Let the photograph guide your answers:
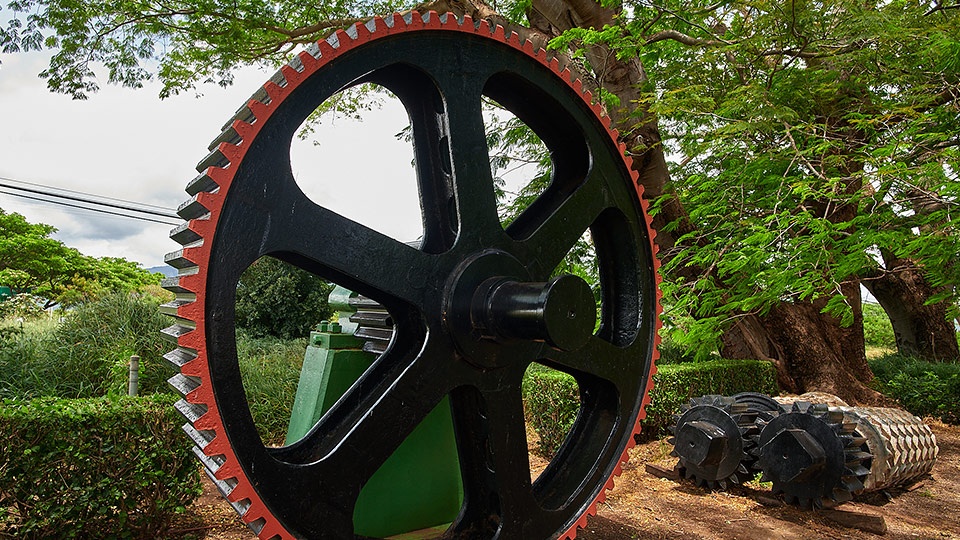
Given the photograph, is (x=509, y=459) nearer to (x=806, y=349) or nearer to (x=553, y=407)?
(x=553, y=407)

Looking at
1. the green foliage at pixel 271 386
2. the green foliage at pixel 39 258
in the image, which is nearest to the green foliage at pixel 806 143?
the green foliage at pixel 271 386

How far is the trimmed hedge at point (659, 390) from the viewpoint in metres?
6.28

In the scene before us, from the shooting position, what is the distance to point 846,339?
8781 millimetres

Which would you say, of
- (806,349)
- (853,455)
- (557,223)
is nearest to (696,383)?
(806,349)

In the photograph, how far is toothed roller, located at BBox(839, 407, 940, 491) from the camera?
14.9 feet

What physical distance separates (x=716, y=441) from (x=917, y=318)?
8212mm

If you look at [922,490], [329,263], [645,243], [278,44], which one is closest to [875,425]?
[922,490]

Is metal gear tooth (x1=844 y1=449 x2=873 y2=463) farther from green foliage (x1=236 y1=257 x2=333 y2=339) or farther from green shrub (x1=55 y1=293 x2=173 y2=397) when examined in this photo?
green foliage (x1=236 y1=257 x2=333 y2=339)

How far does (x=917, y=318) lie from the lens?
421 inches

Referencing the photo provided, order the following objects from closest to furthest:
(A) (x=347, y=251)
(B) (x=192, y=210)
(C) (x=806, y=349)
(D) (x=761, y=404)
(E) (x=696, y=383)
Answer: (B) (x=192, y=210) → (A) (x=347, y=251) → (D) (x=761, y=404) → (E) (x=696, y=383) → (C) (x=806, y=349)

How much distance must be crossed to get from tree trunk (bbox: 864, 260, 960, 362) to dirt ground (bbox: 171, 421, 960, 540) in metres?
5.83

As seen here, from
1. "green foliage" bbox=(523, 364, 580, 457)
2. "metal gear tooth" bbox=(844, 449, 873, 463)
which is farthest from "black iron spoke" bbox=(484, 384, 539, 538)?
"green foliage" bbox=(523, 364, 580, 457)

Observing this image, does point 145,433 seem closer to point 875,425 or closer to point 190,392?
point 190,392

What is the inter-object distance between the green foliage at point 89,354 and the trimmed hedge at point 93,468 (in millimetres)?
2145
